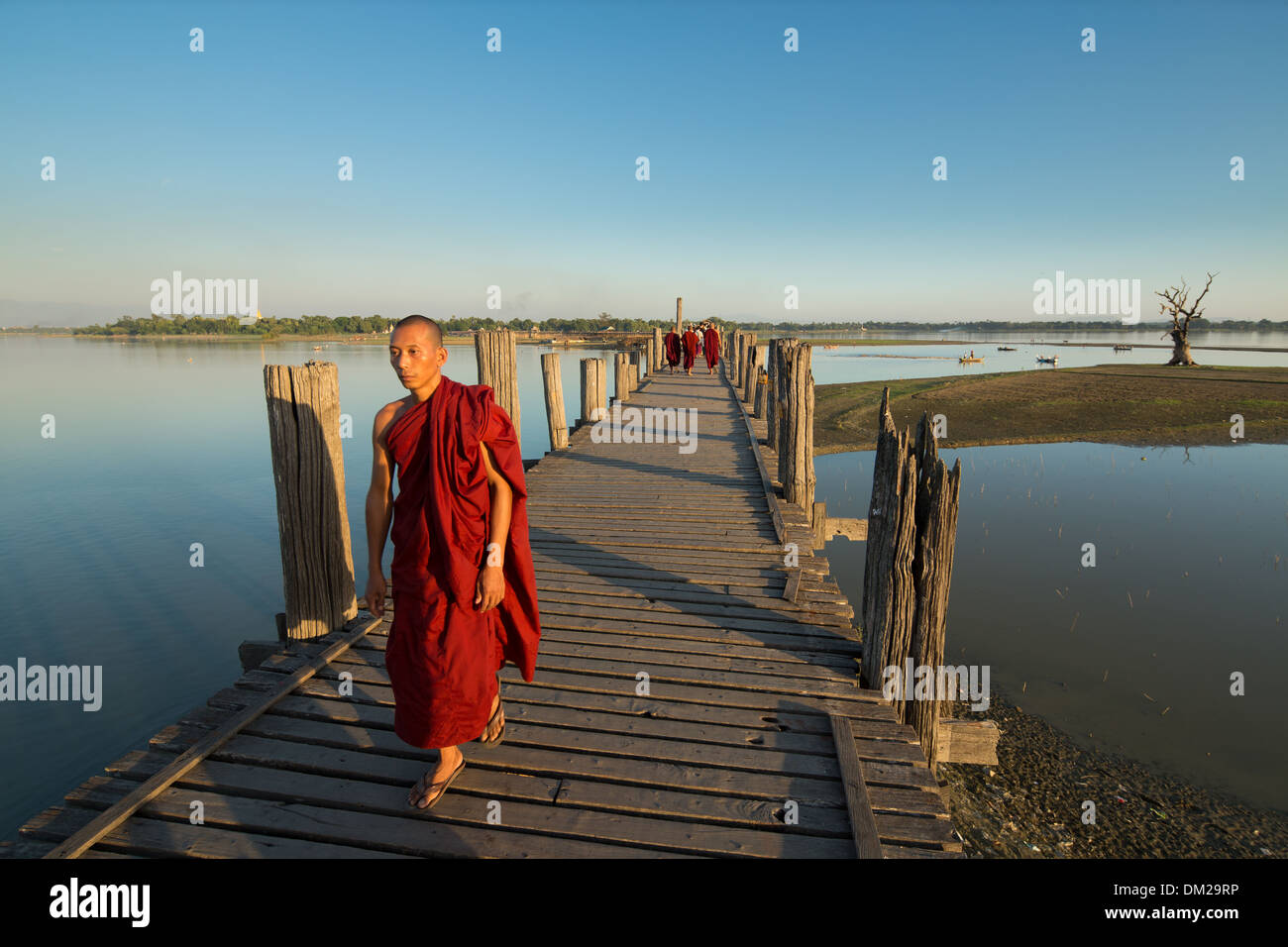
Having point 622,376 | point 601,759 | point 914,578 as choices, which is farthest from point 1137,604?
point 622,376

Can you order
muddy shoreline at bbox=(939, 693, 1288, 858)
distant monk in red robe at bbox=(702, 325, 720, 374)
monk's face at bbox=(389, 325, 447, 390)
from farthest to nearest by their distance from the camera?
distant monk in red robe at bbox=(702, 325, 720, 374), muddy shoreline at bbox=(939, 693, 1288, 858), monk's face at bbox=(389, 325, 447, 390)

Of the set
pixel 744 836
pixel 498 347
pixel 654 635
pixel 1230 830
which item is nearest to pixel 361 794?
pixel 744 836

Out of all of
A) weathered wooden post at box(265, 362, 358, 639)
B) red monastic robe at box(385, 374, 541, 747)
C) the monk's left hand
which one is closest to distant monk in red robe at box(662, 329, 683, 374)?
weathered wooden post at box(265, 362, 358, 639)

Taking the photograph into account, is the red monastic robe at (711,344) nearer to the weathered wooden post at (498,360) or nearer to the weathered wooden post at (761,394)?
the weathered wooden post at (761,394)

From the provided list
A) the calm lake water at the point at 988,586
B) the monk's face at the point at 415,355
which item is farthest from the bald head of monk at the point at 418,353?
the calm lake water at the point at 988,586

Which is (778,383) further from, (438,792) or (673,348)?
(673,348)

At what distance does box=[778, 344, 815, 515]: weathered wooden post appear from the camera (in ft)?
24.4

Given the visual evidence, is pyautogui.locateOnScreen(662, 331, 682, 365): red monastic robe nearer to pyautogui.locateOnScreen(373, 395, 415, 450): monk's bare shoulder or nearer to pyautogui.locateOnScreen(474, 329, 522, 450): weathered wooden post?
pyautogui.locateOnScreen(474, 329, 522, 450): weathered wooden post

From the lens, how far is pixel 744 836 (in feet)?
8.50

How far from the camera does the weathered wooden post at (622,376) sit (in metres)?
16.5

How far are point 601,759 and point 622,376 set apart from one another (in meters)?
14.4

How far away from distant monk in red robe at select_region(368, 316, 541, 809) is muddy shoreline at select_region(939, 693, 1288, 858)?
3.78 metres
